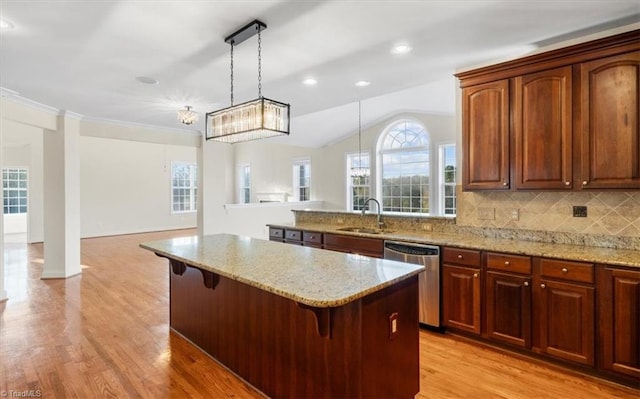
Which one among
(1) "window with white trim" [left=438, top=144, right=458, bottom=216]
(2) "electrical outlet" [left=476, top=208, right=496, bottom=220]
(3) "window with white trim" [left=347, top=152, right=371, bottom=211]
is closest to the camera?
(2) "electrical outlet" [left=476, top=208, right=496, bottom=220]

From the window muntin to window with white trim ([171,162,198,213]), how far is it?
3670 mm

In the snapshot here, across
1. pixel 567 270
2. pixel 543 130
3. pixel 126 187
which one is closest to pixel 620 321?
pixel 567 270

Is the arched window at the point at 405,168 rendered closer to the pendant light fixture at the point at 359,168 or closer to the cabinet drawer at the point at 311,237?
the pendant light fixture at the point at 359,168

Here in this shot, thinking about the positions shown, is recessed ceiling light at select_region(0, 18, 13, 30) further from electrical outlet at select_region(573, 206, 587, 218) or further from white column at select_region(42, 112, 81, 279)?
electrical outlet at select_region(573, 206, 587, 218)

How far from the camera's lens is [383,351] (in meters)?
1.86

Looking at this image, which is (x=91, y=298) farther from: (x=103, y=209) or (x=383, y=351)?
(x=103, y=209)

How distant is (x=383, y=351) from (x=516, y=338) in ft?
4.67

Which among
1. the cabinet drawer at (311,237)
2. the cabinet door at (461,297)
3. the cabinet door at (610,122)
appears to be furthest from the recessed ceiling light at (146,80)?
the cabinet door at (610,122)

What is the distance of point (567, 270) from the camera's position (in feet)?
7.79

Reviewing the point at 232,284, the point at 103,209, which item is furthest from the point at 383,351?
the point at 103,209

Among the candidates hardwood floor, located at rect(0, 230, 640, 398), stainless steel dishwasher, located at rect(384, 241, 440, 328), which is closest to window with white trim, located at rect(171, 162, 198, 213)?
hardwood floor, located at rect(0, 230, 640, 398)

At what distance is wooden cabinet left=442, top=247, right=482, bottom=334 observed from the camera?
282cm

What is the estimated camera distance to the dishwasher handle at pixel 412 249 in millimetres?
3044

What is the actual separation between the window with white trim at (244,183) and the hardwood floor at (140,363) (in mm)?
7529
